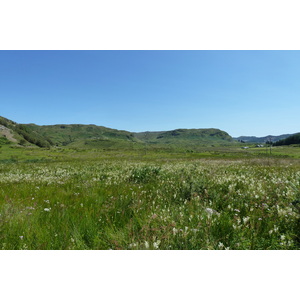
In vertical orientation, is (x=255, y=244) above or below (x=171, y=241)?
below

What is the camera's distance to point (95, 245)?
118 inches

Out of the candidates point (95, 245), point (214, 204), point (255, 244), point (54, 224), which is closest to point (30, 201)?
point (54, 224)

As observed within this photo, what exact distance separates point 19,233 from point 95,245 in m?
1.61

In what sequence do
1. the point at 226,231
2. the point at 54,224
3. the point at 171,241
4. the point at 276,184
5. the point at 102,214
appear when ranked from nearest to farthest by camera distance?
the point at 171,241 → the point at 226,231 → the point at 54,224 → the point at 102,214 → the point at 276,184

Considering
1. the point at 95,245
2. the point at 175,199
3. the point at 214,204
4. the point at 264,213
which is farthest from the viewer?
the point at 175,199

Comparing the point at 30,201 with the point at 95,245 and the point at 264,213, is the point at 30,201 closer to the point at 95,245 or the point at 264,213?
the point at 95,245

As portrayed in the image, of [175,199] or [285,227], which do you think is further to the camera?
[175,199]

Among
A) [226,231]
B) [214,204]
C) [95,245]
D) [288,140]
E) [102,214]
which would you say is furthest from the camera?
[288,140]

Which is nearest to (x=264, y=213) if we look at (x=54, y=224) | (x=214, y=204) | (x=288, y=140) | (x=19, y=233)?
(x=214, y=204)

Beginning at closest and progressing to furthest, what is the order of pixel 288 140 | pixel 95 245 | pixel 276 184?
1. pixel 95 245
2. pixel 276 184
3. pixel 288 140

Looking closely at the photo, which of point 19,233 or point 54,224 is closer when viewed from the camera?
point 19,233

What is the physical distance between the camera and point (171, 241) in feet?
8.79

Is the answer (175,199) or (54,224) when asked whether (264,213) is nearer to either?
(175,199)

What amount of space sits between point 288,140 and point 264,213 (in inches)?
9541
